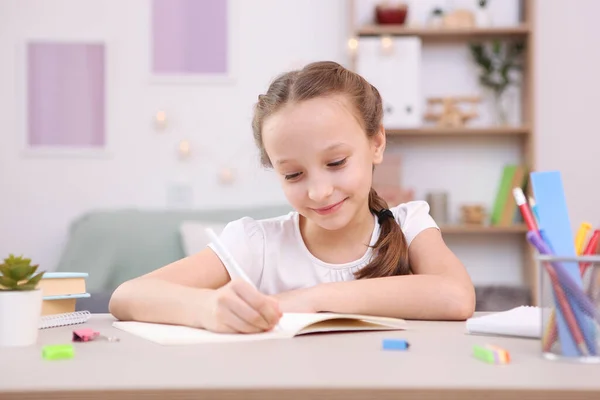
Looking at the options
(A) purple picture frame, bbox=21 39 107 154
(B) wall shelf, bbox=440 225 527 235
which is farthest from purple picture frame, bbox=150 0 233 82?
(B) wall shelf, bbox=440 225 527 235

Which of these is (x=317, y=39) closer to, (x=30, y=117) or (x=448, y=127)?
(x=448, y=127)

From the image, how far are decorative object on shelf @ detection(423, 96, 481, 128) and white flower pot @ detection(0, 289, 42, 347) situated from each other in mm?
3080

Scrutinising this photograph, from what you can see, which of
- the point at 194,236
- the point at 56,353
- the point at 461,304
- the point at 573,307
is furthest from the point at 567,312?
the point at 194,236

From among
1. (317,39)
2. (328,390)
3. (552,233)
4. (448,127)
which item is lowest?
(328,390)

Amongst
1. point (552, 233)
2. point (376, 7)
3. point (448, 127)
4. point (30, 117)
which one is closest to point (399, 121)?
point (448, 127)

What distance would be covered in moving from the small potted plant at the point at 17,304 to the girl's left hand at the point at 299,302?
13.5 inches

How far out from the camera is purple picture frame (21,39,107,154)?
3.91 m

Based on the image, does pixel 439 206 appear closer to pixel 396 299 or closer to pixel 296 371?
pixel 396 299

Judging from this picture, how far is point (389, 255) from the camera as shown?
146 centimetres

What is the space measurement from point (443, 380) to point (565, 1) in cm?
365

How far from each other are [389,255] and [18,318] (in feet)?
2.30

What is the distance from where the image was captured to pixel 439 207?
3826 millimetres

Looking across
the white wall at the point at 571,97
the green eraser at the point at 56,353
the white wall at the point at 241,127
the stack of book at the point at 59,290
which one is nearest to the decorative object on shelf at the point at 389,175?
the white wall at the point at 241,127

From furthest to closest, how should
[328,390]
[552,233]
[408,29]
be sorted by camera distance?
[408,29]
[552,233]
[328,390]
